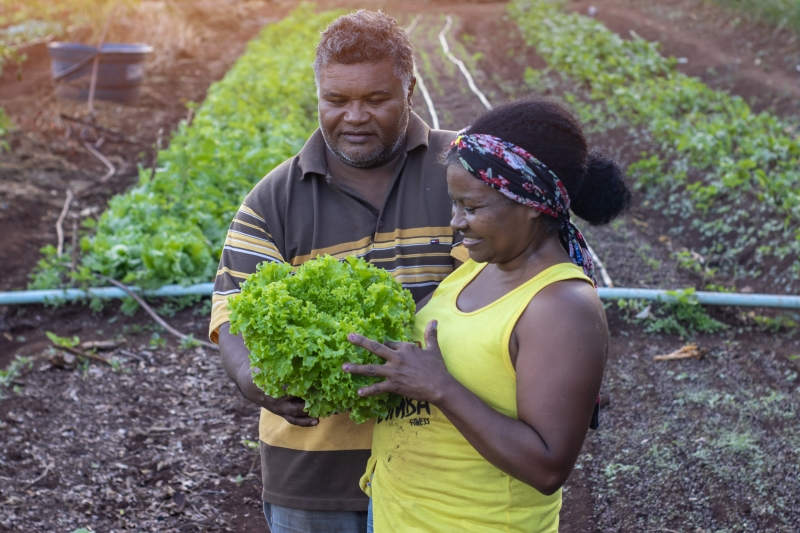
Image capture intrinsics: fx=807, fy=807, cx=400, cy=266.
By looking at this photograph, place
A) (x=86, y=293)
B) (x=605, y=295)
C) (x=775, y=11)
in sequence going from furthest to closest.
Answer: (x=775, y=11) → (x=86, y=293) → (x=605, y=295)

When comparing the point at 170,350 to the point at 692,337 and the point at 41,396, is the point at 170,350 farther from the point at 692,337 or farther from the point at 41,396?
the point at 692,337

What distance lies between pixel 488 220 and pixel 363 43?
2.98ft

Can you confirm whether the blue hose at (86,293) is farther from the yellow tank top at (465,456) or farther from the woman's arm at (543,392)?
the woman's arm at (543,392)

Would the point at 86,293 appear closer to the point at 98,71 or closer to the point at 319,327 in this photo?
the point at 319,327

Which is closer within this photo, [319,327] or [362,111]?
[319,327]

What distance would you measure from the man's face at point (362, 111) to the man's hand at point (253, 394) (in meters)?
0.78

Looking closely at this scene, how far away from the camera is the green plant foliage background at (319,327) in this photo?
7.57ft

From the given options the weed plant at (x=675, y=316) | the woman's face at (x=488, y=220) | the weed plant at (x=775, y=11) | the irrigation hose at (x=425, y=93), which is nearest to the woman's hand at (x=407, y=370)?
the woman's face at (x=488, y=220)

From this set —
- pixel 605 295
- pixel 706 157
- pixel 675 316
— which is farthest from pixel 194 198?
pixel 706 157

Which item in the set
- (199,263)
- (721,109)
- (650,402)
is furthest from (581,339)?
(721,109)

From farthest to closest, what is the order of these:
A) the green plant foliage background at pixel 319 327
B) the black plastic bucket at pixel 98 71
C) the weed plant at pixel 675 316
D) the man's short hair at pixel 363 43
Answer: the black plastic bucket at pixel 98 71, the weed plant at pixel 675 316, the man's short hair at pixel 363 43, the green plant foliage background at pixel 319 327

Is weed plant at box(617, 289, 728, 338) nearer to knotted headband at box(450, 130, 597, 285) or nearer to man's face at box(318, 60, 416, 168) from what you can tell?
man's face at box(318, 60, 416, 168)

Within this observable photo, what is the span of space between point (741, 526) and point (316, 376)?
258 cm

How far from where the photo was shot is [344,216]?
9.52ft
